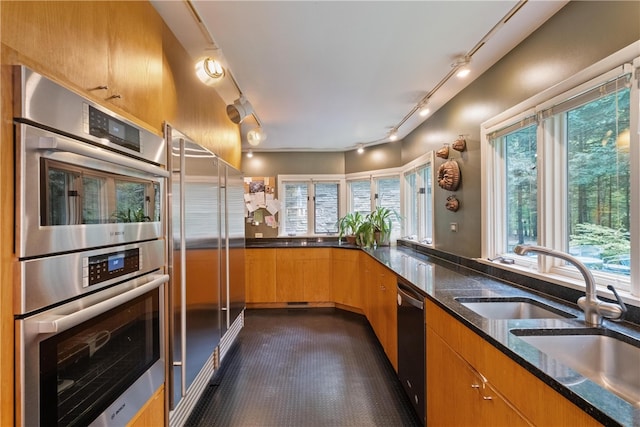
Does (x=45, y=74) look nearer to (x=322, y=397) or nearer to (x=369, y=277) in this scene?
(x=322, y=397)

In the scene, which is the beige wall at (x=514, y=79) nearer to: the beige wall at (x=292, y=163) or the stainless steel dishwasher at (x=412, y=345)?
the stainless steel dishwasher at (x=412, y=345)

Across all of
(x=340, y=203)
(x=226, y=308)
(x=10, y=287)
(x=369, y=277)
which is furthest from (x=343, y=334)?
(x=10, y=287)

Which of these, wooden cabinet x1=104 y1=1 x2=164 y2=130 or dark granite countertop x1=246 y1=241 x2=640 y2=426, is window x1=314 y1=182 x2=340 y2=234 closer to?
dark granite countertop x1=246 y1=241 x2=640 y2=426

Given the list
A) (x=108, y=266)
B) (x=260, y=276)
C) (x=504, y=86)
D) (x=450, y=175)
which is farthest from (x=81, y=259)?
(x=260, y=276)

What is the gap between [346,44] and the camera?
6.34ft

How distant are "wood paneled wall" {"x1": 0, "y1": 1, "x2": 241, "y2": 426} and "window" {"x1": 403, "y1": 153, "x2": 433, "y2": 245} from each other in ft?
8.26

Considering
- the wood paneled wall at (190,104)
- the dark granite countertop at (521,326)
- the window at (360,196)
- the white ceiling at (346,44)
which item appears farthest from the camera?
the window at (360,196)

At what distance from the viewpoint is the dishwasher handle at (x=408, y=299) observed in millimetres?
1844

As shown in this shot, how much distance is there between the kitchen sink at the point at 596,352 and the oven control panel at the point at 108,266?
60.0 inches

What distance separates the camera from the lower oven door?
0.81m

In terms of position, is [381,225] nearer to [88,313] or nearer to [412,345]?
[412,345]

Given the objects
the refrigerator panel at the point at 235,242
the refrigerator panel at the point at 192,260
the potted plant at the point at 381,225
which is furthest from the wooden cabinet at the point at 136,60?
the potted plant at the point at 381,225

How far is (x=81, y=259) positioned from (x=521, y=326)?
5.28 ft

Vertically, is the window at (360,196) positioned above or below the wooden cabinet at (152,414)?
above
